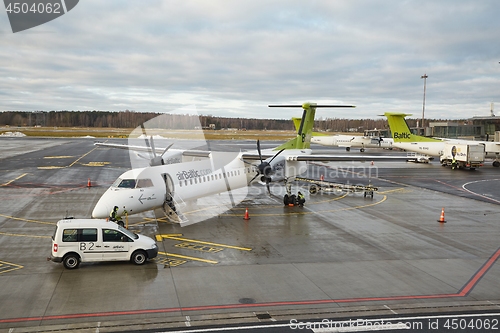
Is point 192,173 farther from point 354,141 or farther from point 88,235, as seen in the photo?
point 354,141

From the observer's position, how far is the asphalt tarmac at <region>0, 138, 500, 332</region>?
11750 mm

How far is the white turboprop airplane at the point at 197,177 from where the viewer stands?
787 inches

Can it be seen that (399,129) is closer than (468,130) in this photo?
Yes

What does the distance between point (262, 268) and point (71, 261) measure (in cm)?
713

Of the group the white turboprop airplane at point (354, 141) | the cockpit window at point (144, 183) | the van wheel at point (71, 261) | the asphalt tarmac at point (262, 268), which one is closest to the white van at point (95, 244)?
the van wheel at point (71, 261)

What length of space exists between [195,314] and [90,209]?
1684 cm

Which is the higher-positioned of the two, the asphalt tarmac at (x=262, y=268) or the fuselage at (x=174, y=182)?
the fuselage at (x=174, y=182)

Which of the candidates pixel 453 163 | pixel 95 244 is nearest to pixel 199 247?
pixel 95 244

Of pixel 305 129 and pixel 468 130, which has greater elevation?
pixel 468 130

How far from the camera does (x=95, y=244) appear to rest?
15102 mm

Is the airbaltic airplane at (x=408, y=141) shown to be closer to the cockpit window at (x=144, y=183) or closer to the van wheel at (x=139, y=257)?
the cockpit window at (x=144, y=183)

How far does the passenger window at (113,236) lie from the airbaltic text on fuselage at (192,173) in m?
7.54

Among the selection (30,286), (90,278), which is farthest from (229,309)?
(30,286)

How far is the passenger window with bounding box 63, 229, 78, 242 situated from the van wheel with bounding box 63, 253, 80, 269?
0.56 meters
